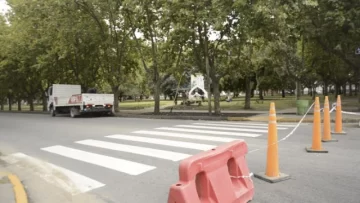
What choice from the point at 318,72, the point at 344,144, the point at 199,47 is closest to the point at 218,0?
the point at 199,47

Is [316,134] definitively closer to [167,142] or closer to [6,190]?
[167,142]

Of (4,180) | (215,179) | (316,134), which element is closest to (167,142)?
(316,134)

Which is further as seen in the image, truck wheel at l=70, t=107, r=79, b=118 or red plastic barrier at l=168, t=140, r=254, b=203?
truck wheel at l=70, t=107, r=79, b=118

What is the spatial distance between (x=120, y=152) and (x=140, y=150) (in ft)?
1.68

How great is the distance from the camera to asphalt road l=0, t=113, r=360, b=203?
5.06m

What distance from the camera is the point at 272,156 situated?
17.5 feet

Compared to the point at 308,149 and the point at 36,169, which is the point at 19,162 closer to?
the point at 36,169

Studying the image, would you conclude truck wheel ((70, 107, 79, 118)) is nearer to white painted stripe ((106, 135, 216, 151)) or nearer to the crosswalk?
the crosswalk

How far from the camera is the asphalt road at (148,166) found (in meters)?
5.06

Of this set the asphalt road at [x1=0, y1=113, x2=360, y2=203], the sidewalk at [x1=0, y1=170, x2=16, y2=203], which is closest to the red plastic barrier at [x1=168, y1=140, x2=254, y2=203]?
the asphalt road at [x1=0, y1=113, x2=360, y2=203]

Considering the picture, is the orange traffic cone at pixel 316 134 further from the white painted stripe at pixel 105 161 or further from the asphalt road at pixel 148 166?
the white painted stripe at pixel 105 161

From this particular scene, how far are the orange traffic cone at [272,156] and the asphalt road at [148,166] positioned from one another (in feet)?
0.49

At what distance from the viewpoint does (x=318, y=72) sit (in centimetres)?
3762

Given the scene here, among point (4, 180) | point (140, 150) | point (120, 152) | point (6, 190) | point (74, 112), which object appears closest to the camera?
point (6, 190)
